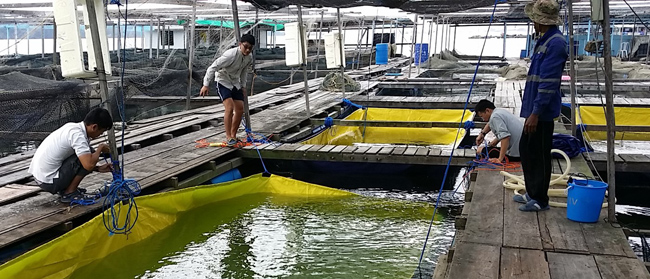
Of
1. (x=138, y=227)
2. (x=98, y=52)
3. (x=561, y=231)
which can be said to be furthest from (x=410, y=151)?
(x=98, y=52)

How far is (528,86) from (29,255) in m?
3.43

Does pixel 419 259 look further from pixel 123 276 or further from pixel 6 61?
pixel 6 61

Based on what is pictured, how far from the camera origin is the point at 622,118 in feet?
32.7

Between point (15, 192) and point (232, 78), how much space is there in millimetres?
2742

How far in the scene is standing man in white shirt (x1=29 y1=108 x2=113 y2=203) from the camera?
405 cm

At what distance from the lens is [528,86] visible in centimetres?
371

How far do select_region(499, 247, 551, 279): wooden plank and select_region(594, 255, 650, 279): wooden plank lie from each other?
0.28m

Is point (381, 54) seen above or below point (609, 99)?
above

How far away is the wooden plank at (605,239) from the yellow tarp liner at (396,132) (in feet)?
15.3

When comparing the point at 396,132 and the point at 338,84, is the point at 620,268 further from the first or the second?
the point at 338,84

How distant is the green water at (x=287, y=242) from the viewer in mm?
4113

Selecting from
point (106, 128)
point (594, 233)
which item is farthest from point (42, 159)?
point (594, 233)

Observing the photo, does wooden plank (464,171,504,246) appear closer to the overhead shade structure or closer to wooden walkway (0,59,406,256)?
wooden walkway (0,59,406,256)

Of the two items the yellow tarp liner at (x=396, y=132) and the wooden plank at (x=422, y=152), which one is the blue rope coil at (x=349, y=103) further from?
the wooden plank at (x=422, y=152)
